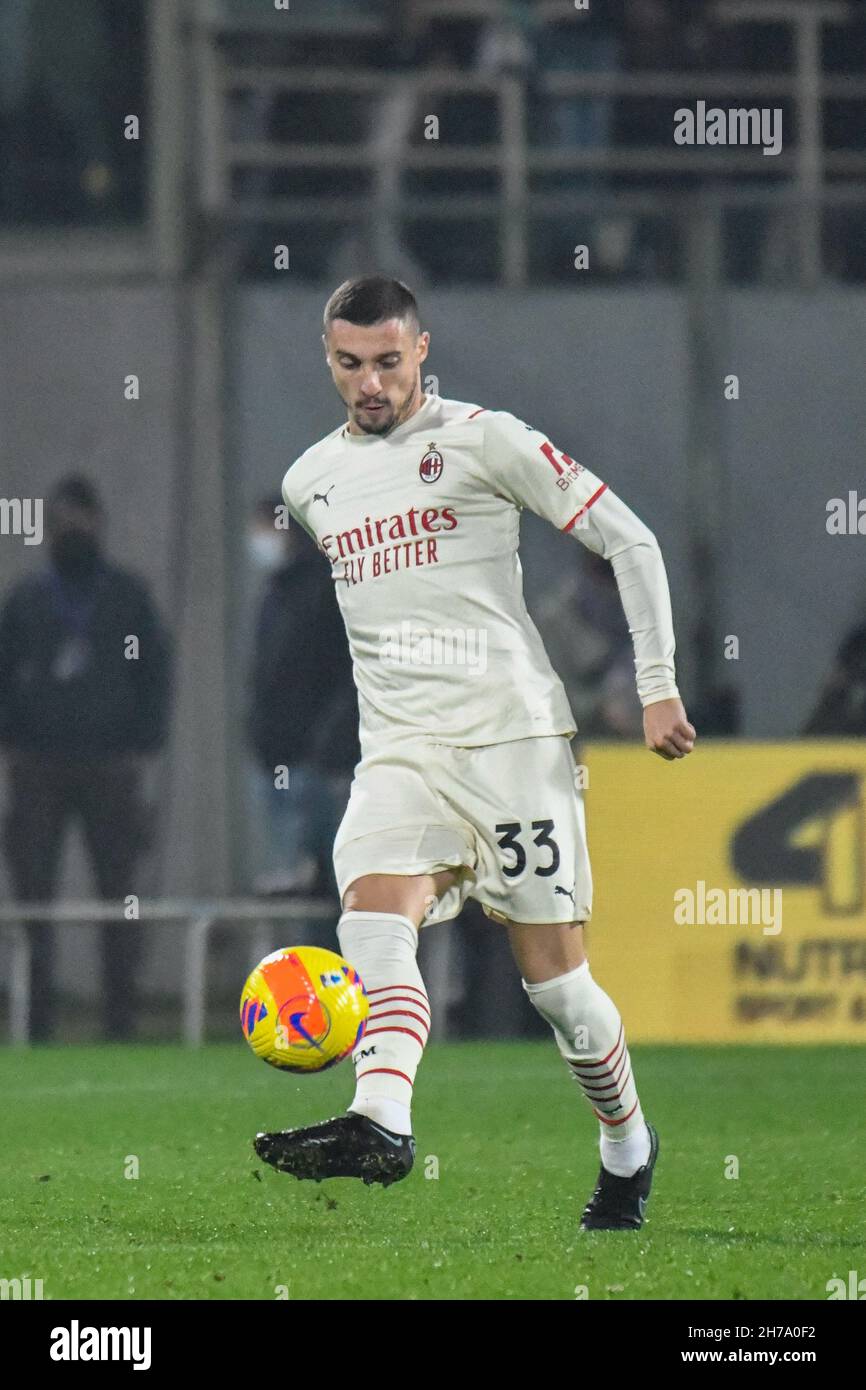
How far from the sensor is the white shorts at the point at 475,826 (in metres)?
5.89

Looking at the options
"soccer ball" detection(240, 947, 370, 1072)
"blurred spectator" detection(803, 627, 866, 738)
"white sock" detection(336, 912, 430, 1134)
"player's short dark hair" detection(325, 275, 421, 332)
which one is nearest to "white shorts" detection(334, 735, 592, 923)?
"white sock" detection(336, 912, 430, 1134)

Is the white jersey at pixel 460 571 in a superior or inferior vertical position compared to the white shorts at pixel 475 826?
superior

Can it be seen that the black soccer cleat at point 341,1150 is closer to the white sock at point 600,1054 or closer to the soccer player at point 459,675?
the soccer player at point 459,675

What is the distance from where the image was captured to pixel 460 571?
19.8 feet

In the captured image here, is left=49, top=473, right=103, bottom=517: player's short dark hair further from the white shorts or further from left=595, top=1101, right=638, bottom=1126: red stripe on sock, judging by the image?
left=595, top=1101, right=638, bottom=1126: red stripe on sock

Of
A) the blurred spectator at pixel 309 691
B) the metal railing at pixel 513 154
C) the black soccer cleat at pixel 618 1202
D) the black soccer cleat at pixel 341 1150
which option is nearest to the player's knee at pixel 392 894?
the black soccer cleat at pixel 341 1150

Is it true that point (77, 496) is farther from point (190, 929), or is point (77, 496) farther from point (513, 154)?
point (513, 154)

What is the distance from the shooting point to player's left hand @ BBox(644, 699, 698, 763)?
573cm

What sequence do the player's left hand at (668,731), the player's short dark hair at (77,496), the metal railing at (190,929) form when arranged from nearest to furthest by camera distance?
the player's left hand at (668,731), the metal railing at (190,929), the player's short dark hair at (77,496)

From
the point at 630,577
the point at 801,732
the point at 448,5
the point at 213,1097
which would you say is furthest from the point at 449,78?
the point at 630,577

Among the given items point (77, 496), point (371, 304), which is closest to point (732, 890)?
point (77, 496)

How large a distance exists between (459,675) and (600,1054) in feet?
2.91

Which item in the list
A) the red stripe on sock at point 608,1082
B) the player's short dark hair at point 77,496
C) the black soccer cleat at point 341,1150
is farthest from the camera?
the player's short dark hair at point 77,496

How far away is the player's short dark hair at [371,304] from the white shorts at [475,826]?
91 centimetres
